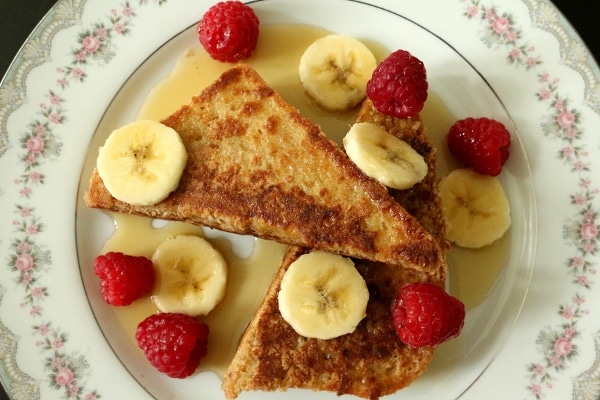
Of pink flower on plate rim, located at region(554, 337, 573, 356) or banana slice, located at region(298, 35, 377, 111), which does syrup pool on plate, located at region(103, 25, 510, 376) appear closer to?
banana slice, located at region(298, 35, 377, 111)

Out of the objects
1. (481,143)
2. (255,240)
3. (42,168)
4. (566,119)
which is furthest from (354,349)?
(42,168)

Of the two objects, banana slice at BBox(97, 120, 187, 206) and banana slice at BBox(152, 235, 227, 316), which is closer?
banana slice at BBox(97, 120, 187, 206)

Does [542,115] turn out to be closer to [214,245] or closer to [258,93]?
[258,93]

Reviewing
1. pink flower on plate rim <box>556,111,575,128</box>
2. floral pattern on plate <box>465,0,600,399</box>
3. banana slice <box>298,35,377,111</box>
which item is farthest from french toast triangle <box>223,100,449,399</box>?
pink flower on plate rim <box>556,111,575,128</box>

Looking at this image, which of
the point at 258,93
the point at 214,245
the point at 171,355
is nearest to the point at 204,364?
the point at 171,355

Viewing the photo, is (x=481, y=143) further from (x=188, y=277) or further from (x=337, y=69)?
(x=188, y=277)
